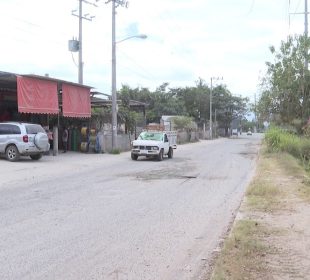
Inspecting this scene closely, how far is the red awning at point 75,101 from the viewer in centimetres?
3092

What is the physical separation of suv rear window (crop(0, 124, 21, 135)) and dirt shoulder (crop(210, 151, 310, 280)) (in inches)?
545

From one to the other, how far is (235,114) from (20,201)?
319 ft

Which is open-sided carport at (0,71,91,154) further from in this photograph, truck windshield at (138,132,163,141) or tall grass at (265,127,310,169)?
tall grass at (265,127,310,169)

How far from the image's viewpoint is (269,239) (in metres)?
7.69

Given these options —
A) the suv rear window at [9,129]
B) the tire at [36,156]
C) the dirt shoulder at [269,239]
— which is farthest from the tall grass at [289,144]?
the suv rear window at [9,129]

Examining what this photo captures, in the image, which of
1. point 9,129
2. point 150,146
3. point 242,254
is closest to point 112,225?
point 242,254

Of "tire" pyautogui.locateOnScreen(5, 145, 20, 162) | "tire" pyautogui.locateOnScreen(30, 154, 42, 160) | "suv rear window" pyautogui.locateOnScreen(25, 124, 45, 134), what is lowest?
"tire" pyautogui.locateOnScreen(30, 154, 42, 160)

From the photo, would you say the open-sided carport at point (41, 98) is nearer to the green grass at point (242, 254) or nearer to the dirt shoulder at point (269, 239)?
the dirt shoulder at point (269, 239)

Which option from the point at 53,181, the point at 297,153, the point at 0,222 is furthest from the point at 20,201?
the point at 297,153

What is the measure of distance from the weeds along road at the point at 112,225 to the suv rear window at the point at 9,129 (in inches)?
280

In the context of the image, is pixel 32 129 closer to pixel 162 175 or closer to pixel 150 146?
pixel 150 146

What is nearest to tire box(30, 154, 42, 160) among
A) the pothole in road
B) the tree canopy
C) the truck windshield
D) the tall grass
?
the truck windshield

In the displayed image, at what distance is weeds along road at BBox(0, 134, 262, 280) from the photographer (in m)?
6.28

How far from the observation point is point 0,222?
894cm
